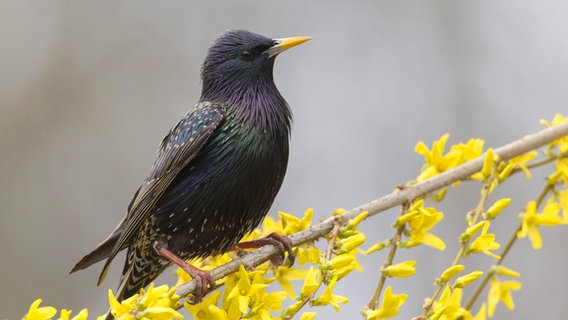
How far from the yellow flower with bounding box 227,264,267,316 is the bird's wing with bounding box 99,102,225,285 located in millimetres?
876

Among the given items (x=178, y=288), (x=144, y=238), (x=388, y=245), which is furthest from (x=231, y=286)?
(x=144, y=238)

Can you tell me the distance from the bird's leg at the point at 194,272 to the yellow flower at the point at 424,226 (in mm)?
687

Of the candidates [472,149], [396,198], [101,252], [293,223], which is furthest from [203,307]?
[472,149]

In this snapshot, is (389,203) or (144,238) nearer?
(389,203)

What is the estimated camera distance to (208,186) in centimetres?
333

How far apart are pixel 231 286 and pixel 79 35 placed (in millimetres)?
5256

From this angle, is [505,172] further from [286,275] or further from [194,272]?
[194,272]

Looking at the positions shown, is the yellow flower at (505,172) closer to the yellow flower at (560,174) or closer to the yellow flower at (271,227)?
the yellow flower at (560,174)

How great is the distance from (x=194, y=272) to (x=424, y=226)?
2.67ft

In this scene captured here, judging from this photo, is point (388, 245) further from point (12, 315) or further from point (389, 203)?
point (12, 315)

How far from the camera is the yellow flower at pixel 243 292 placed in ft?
8.14

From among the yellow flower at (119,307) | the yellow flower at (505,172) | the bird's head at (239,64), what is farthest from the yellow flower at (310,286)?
the bird's head at (239,64)

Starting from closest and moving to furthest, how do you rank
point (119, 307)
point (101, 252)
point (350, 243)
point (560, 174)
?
point (119, 307), point (350, 243), point (560, 174), point (101, 252)

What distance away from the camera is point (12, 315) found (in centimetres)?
618
